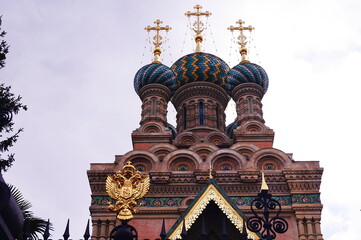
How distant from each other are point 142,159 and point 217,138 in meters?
3.55

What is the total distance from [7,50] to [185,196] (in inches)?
371

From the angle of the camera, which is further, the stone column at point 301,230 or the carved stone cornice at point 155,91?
the carved stone cornice at point 155,91

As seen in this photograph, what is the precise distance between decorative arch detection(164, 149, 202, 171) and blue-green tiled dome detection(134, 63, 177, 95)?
175 inches

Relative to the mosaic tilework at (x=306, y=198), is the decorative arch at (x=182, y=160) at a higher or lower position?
higher

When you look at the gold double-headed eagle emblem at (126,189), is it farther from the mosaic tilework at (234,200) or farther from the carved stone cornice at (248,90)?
the carved stone cornice at (248,90)

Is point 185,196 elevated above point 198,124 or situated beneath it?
situated beneath

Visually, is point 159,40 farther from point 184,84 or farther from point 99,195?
point 99,195

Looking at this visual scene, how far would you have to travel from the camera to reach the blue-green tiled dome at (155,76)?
19.2 meters

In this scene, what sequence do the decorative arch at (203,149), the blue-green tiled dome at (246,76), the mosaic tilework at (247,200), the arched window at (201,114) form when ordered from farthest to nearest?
1. the blue-green tiled dome at (246,76)
2. the arched window at (201,114)
3. the decorative arch at (203,149)
4. the mosaic tilework at (247,200)

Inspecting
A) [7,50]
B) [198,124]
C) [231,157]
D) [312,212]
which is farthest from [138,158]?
[7,50]

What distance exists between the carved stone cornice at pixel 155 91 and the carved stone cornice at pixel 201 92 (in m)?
0.98

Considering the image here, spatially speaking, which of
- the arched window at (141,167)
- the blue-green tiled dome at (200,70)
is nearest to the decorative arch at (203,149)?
the arched window at (141,167)

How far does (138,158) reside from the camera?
15438 mm

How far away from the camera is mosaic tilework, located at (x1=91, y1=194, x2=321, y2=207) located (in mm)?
13789
